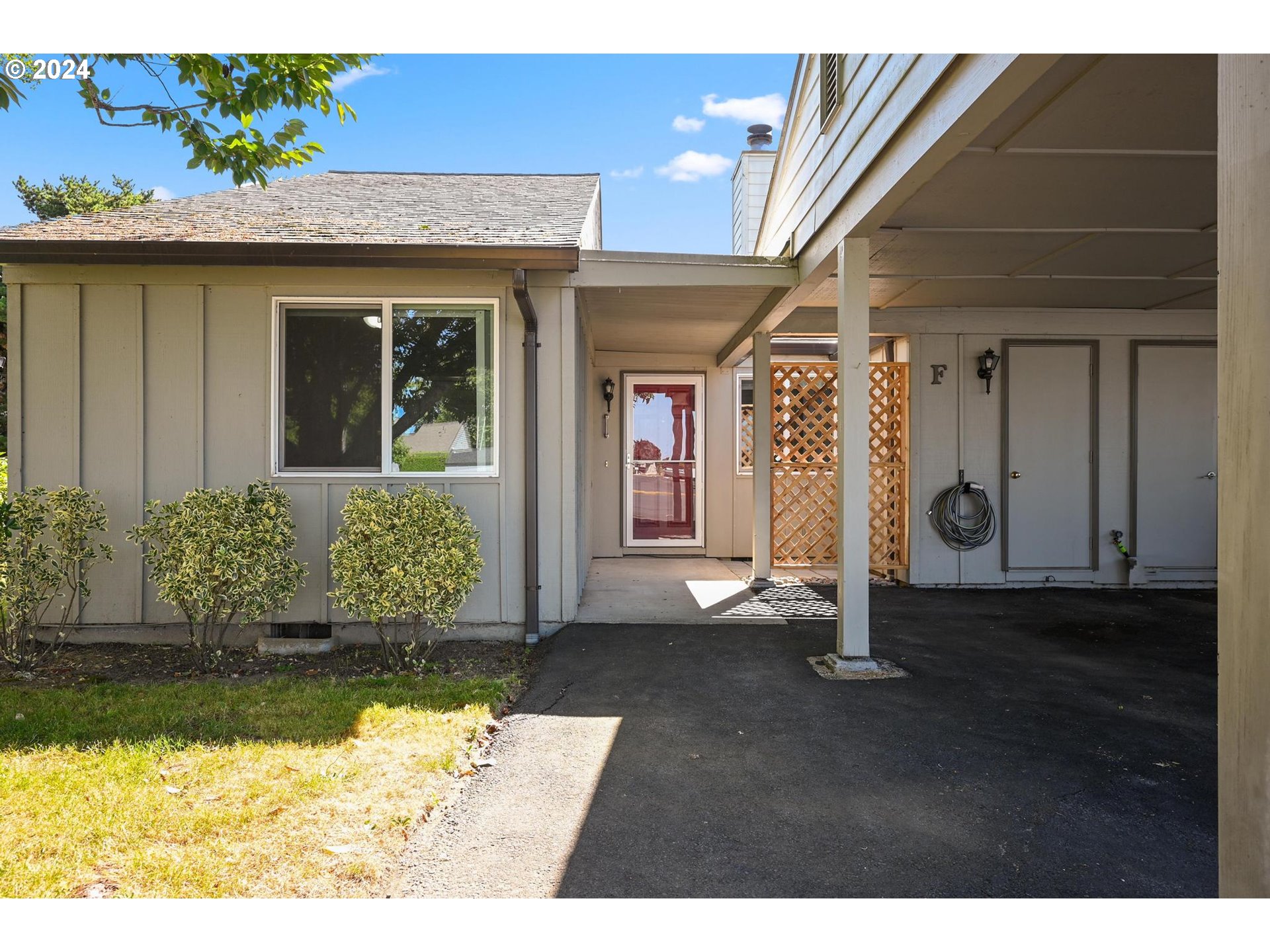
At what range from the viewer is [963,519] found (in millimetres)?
7137

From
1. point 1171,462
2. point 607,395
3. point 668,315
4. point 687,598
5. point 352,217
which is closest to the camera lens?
point 352,217

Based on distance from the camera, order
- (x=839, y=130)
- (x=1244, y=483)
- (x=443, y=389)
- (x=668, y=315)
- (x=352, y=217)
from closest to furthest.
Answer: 1. (x=1244, y=483)
2. (x=839, y=130)
3. (x=443, y=389)
4. (x=352, y=217)
5. (x=668, y=315)

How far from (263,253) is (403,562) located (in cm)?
201

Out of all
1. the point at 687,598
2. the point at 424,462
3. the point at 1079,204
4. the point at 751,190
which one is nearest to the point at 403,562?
the point at 424,462

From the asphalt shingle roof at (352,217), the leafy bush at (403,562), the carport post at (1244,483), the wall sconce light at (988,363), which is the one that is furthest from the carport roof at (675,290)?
the carport post at (1244,483)

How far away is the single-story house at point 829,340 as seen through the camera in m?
2.79

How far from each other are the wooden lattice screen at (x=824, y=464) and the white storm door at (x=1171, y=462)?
217cm

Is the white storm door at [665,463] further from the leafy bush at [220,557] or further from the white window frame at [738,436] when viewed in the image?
the leafy bush at [220,557]

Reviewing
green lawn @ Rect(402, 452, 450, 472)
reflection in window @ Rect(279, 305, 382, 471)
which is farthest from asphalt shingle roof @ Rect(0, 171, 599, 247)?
green lawn @ Rect(402, 452, 450, 472)

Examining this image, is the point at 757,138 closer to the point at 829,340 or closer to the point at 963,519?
the point at 829,340

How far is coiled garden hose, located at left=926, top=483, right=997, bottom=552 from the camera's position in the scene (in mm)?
7066

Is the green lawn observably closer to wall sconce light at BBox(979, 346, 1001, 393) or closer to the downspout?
the downspout

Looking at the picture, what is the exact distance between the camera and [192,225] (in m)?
4.93
